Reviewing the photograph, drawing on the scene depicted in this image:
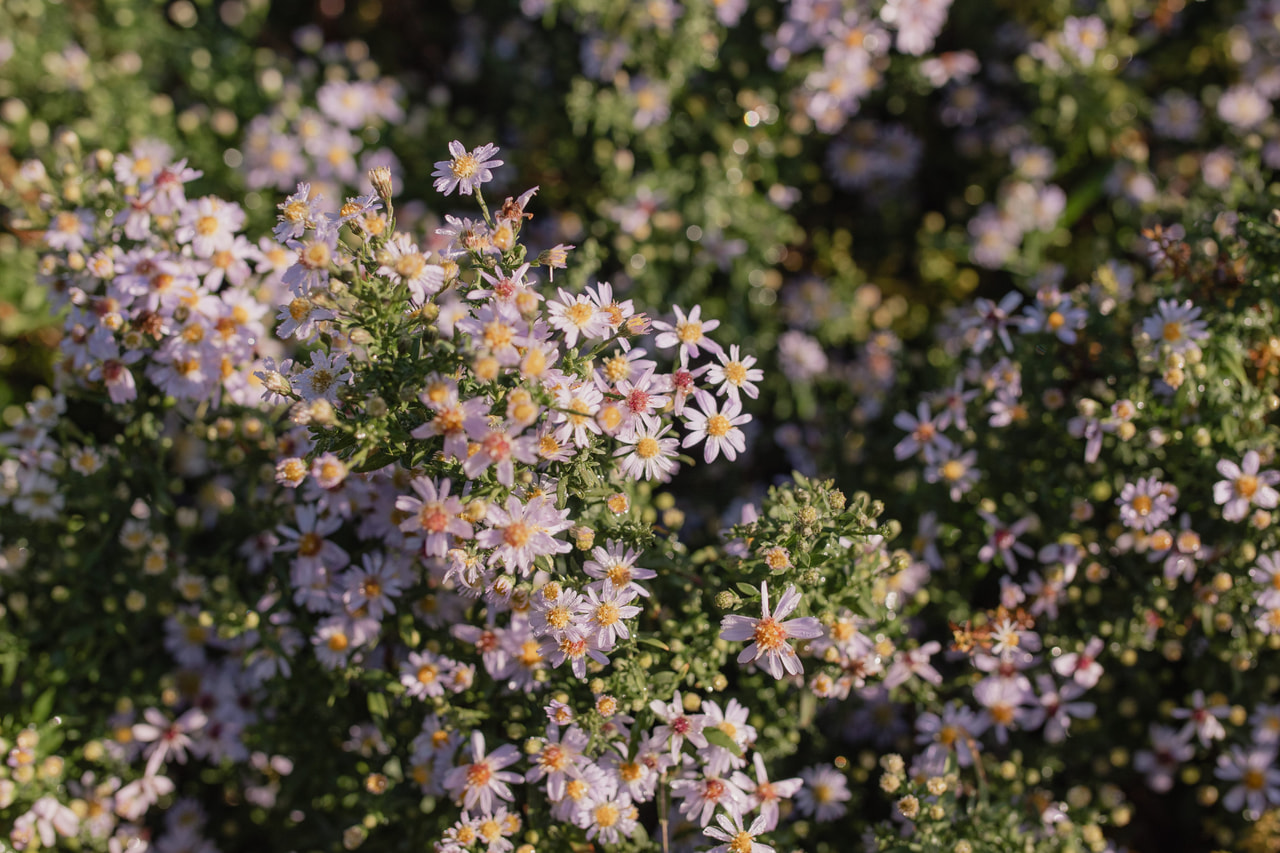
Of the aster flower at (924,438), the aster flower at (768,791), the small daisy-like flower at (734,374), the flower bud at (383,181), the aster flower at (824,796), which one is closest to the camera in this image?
the flower bud at (383,181)

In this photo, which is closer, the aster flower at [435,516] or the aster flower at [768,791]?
the aster flower at [435,516]

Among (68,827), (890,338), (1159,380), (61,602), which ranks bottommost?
(68,827)

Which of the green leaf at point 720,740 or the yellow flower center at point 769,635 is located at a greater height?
the yellow flower center at point 769,635

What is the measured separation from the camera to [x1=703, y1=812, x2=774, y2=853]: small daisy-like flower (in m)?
2.36

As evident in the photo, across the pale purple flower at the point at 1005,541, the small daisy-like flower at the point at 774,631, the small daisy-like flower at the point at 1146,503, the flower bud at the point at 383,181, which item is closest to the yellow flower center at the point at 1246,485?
the small daisy-like flower at the point at 1146,503

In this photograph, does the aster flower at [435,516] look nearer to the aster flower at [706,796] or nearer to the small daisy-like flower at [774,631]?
the small daisy-like flower at [774,631]

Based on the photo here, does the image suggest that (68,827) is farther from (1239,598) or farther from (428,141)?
(1239,598)

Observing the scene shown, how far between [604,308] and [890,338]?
2101 mm

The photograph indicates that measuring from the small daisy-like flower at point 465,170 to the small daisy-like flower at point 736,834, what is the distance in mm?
1767

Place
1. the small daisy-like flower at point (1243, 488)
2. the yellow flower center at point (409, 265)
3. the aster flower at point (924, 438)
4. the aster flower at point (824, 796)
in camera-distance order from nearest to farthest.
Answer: the yellow flower center at point (409, 265), the small daisy-like flower at point (1243, 488), the aster flower at point (824, 796), the aster flower at point (924, 438)

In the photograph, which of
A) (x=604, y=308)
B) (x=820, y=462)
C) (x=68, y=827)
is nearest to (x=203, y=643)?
(x=68, y=827)

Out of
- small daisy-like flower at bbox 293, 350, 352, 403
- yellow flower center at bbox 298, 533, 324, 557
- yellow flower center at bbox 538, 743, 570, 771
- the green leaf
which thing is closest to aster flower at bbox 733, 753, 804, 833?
the green leaf

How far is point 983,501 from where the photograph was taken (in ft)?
9.84

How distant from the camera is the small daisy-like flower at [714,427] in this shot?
242 cm
